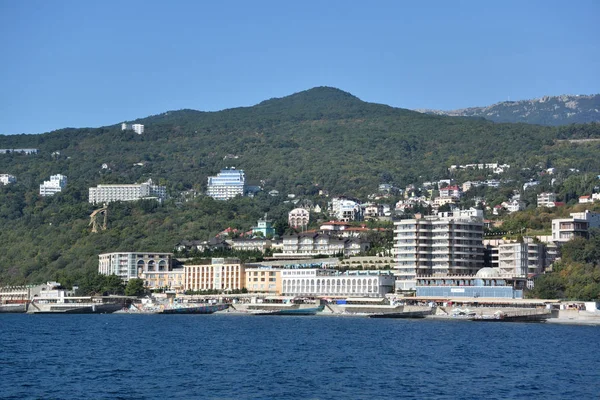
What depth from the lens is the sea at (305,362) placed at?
173ft

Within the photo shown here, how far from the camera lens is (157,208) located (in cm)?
19738

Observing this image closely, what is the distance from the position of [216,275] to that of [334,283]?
20.2m

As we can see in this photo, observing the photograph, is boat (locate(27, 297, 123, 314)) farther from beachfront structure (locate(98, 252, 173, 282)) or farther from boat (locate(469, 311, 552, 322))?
boat (locate(469, 311, 552, 322))

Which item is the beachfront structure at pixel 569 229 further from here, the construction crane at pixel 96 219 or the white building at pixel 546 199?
the construction crane at pixel 96 219

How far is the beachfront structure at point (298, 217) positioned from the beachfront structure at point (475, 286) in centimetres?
6330

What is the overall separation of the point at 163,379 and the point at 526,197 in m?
135

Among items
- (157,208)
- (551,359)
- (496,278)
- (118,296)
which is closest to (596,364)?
(551,359)

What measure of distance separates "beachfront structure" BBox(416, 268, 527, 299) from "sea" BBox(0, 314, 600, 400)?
634 inches

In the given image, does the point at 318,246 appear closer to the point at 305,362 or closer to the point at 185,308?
the point at 185,308

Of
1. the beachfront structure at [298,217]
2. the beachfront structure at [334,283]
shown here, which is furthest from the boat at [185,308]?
the beachfront structure at [298,217]

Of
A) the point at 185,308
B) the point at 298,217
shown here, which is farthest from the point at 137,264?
the point at 298,217

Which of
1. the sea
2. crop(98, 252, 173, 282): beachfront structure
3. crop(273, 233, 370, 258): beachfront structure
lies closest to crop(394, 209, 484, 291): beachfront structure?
the sea

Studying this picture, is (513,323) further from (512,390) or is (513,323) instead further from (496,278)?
(512,390)

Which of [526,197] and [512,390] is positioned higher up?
[526,197]
